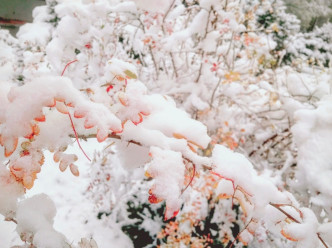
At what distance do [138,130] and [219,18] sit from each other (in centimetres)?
209

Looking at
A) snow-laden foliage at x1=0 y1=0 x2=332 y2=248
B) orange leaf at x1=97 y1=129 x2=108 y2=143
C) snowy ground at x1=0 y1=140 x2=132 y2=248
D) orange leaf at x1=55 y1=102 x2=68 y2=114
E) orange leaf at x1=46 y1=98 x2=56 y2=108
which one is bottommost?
snowy ground at x1=0 y1=140 x2=132 y2=248

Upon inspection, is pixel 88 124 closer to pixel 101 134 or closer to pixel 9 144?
pixel 101 134

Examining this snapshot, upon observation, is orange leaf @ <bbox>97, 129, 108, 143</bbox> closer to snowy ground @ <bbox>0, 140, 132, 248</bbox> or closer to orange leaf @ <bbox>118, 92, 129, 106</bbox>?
orange leaf @ <bbox>118, 92, 129, 106</bbox>

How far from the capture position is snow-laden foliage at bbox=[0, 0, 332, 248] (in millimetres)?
645

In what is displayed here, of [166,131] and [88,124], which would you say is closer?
[88,124]

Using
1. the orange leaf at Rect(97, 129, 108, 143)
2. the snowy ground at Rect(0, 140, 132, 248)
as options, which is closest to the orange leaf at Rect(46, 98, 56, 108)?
the orange leaf at Rect(97, 129, 108, 143)

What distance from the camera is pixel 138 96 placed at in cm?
73

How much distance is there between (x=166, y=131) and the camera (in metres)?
0.75

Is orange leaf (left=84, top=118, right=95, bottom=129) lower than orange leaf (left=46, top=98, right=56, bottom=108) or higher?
lower

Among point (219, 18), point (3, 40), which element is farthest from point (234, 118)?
point (3, 40)

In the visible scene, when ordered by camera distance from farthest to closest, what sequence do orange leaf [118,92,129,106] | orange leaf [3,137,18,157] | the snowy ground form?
the snowy ground → orange leaf [118,92,129,106] → orange leaf [3,137,18,157]

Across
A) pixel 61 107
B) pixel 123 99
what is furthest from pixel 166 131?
pixel 61 107

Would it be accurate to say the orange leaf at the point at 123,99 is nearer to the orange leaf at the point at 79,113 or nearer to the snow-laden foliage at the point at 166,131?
the snow-laden foliage at the point at 166,131

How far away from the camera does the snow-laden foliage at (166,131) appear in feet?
2.11
